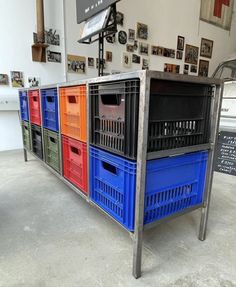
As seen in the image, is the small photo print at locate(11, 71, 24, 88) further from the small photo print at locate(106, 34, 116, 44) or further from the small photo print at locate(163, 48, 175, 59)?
the small photo print at locate(163, 48, 175, 59)

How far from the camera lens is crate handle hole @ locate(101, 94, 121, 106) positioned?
3.51 feet

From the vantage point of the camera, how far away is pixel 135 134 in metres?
0.98

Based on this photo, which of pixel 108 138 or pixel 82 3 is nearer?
pixel 108 138

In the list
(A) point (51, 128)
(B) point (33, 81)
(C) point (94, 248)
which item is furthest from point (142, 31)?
(C) point (94, 248)

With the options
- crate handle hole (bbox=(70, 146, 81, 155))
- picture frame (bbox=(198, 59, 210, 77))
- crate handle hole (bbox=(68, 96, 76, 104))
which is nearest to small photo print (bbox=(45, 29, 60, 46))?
crate handle hole (bbox=(68, 96, 76, 104))

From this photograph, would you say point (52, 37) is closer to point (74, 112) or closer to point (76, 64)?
point (76, 64)

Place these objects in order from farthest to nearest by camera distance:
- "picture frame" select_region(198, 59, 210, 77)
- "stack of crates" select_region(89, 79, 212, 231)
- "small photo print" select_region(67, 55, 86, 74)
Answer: "picture frame" select_region(198, 59, 210, 77) < "small photo print" select_region(67, 55, 86, 74) < "stack of crates" select_region(89, 79, 212, 231)

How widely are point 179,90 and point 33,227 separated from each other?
49.5 inches

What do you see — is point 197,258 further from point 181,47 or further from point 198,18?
point 198,18

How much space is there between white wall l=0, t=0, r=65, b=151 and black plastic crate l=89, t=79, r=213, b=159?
2.48 meters

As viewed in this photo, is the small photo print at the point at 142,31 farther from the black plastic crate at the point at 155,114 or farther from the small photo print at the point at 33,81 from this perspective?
the black plastic crate at the point at 155,114

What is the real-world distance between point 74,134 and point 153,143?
0.73 metres

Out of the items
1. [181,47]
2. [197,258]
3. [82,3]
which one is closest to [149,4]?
[181,47]

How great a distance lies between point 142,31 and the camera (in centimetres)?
411
